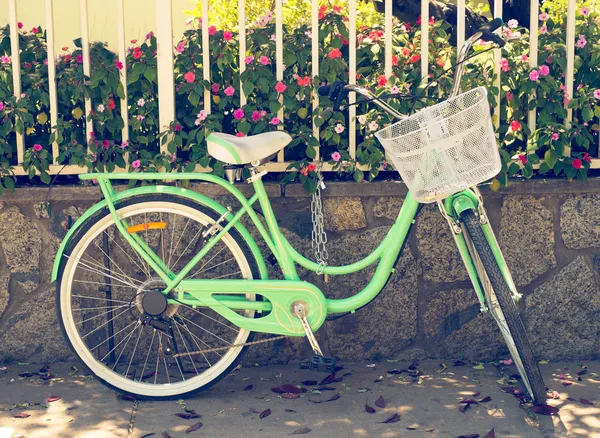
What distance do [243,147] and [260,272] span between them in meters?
0.59

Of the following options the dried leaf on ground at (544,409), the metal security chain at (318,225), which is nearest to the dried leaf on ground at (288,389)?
the metal security chain at (318,225)

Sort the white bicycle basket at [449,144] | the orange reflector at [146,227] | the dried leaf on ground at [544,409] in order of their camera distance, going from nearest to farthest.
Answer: the white bicycle basket at [449,144], the dried leaf on ground at [544,409], the orange reflector at [146,227]

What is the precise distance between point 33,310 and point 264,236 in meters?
1.28

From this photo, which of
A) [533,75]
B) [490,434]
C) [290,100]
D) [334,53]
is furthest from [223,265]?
[533,75]

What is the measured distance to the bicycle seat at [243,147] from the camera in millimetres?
3748

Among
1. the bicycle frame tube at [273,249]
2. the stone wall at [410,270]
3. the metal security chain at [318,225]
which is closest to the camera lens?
the bicycle frame tube at [273,249]

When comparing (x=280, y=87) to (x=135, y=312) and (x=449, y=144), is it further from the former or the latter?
(x=135, y=312)

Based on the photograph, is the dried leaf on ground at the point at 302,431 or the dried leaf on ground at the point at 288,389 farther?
the dried leaf on ground at the point at 288,389

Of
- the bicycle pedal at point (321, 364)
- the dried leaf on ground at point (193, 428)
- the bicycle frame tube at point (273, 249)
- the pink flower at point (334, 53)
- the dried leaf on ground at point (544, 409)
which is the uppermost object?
the pink flower at point (334, 53)

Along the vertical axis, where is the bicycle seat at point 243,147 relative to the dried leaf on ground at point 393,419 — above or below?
above

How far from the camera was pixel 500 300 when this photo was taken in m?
3.64

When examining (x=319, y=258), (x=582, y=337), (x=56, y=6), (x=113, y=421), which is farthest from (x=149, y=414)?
(x=56, y=6)

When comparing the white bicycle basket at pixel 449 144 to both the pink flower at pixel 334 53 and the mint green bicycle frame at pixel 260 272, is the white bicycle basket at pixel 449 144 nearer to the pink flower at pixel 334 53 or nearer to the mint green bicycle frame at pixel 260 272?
the mint green bicycle frame at pixel 260 272

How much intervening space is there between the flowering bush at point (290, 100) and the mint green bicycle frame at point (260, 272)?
344mm
